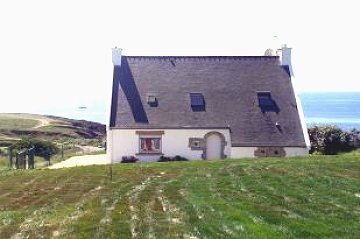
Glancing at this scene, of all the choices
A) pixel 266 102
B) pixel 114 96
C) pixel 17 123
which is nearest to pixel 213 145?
pixel 266 102

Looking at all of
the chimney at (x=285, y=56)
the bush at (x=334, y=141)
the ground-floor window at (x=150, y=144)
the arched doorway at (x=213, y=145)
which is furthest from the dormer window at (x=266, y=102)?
the ground-floor window at (x=150, y=144)

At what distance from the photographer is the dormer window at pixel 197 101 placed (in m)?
44.5

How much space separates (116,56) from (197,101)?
260 inches

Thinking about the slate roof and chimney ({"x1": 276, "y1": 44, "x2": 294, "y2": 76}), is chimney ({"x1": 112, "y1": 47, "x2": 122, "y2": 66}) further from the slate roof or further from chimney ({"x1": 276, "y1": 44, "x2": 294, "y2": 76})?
chimney ({"x1": 276, "y1": 44, "x2": 294, "y2": 76})

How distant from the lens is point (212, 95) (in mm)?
45656

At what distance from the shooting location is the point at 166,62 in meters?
48.0

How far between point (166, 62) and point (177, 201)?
2902 centimetres

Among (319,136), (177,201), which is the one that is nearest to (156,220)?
(177,201)

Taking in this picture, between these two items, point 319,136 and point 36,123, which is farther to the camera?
point 36,123

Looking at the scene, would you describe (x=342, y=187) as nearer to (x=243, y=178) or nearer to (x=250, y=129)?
(x=243, y=178)

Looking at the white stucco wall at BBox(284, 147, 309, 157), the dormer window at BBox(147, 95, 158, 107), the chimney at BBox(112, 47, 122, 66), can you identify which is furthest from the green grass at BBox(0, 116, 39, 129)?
the white stucco wall at BBox(284, 147, 309, 157)

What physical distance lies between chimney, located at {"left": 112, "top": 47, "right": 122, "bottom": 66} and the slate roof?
0.40 meters

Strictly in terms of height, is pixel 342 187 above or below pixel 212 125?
below

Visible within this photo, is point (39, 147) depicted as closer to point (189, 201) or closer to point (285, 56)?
point (285, 56)
